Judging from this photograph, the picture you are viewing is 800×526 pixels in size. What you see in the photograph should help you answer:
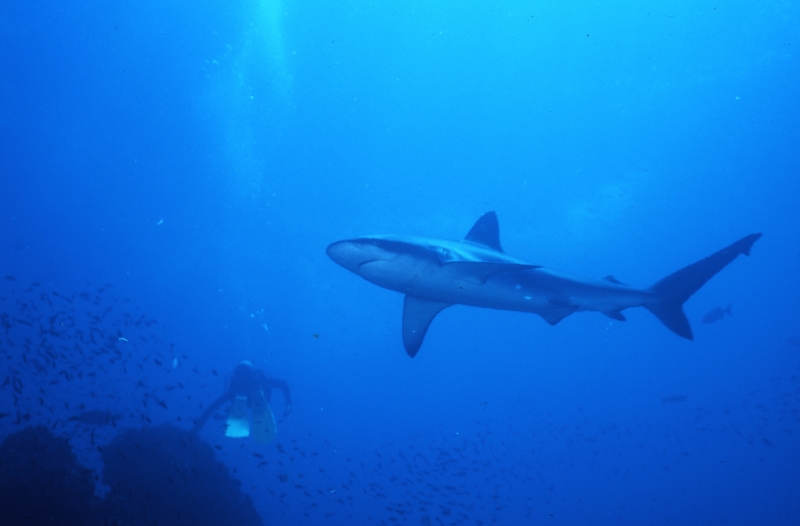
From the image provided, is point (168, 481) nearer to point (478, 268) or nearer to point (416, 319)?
point (416, 319)

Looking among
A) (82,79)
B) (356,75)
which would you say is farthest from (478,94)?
(82,79)

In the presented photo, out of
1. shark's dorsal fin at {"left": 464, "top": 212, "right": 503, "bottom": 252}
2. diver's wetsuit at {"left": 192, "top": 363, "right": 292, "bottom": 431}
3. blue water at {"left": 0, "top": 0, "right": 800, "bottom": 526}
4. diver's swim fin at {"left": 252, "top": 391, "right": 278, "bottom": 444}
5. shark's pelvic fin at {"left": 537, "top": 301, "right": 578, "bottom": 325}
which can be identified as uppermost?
blue water at {"left": 0, "top": 0, "right": 800, "bottom": 526}

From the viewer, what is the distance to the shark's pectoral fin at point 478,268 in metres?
4.86

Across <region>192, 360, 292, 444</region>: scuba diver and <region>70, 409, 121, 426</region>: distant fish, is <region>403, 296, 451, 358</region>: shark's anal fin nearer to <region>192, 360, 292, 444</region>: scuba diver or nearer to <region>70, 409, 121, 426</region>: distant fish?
<region>192, 360, 292, 444</region>: scuba diver

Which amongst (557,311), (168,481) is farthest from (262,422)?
(557,311)

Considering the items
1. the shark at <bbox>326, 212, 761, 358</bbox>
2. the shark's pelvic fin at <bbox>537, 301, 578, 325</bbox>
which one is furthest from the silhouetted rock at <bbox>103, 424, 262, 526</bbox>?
the shark's pelvic fin at <bbox>537, 301, 578, 325</bbox>

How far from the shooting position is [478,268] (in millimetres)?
5020

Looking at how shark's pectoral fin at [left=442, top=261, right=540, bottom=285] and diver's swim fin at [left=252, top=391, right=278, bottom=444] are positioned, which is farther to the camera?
diver's swim fin at [left=252, top=391, right=278, bottom=444]

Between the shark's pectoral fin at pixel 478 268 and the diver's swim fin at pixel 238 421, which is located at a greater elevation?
the shark's pectoral fin at pixel 478 268

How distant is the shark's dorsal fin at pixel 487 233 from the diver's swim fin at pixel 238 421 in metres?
8.36

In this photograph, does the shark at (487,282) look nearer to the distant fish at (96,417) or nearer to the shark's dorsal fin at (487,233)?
the shark's dorsal fin at (487,233)

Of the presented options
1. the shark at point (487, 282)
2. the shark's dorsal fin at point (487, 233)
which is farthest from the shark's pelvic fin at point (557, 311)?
the shark's dorsal fin at point (487, 233)

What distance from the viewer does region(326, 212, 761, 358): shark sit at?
16.0ft

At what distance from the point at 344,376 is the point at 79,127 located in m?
58.6
